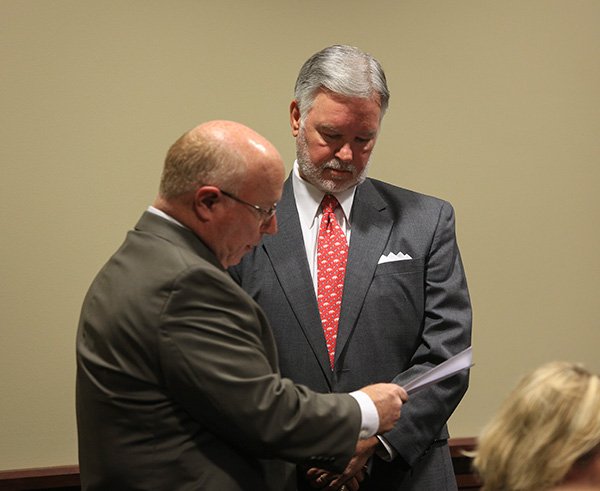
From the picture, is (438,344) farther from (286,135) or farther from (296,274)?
(286,135)

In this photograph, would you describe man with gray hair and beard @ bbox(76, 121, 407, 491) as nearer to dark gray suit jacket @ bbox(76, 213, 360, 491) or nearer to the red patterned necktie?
dark gray suit jacket @ bbox(76, 213, 360, 491)

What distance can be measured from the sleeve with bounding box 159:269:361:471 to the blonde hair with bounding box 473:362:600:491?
0.40 m

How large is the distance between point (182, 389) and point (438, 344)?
35.4 inches

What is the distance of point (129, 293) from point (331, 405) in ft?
1.58

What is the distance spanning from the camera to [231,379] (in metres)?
1.91

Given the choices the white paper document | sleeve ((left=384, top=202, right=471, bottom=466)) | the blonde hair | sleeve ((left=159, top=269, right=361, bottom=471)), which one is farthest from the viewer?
sleeve ((left=384, top=202, right=471, bottom=466))

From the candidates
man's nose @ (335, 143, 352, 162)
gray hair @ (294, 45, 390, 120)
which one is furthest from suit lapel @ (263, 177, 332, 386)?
gray hair @ (294, 45, 390, 120)

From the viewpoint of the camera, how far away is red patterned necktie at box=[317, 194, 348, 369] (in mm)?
2639

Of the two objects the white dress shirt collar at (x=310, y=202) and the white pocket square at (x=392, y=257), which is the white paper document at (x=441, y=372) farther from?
the white dress shirt collar at (x=310, y=202)

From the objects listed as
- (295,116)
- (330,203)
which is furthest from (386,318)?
(295,116)

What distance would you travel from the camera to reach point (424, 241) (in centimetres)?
272

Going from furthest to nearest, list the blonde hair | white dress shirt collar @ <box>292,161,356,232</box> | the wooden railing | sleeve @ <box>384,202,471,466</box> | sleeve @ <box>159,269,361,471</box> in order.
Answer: the wooden railing, white dress shirt collar @ <box>292,161,356,232</box>, sleeve @ <box>384,202,471,466</box>, sleeve @ <box>159,269,361,471</box>, the blonde hair

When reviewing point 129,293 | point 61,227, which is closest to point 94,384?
point 129,293

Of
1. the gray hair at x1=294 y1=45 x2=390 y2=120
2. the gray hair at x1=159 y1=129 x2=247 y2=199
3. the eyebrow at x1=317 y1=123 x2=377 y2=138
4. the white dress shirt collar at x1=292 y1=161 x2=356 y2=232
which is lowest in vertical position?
the white dress shirt collar at x1=292 y1=161 x2=356 y2=232
